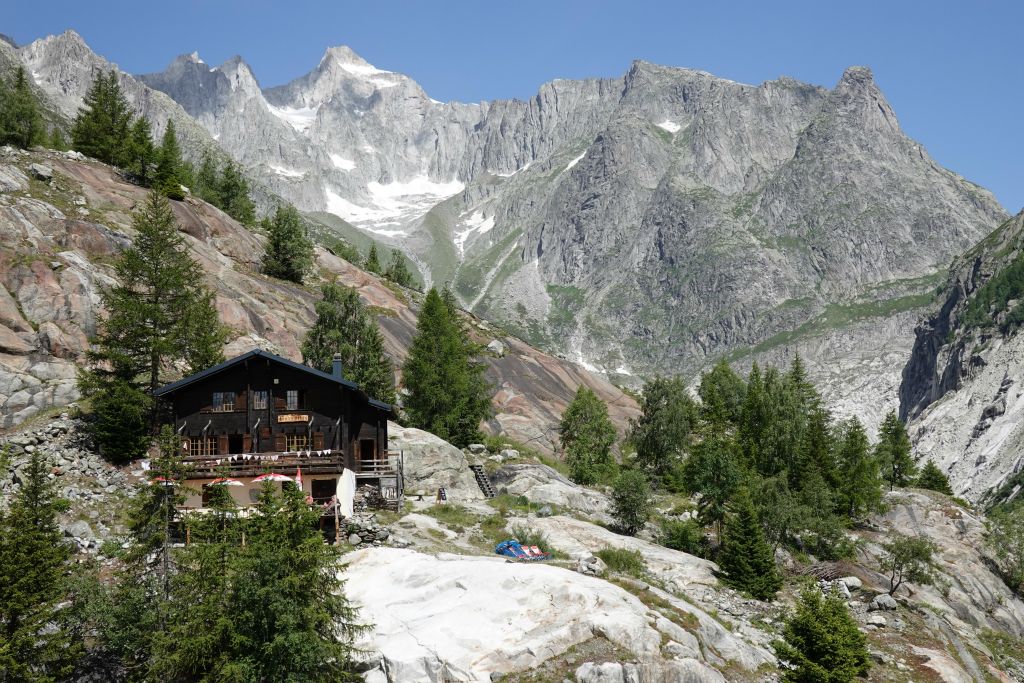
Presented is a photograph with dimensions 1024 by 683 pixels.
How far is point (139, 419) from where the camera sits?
4562 cm

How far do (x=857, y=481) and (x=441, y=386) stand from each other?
42.7 m

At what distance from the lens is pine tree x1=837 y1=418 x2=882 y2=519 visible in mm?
76750

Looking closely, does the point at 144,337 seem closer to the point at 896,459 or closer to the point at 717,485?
the point at 717,485

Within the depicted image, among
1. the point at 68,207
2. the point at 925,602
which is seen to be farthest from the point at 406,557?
the point at 68,207

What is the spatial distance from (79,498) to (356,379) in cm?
2478

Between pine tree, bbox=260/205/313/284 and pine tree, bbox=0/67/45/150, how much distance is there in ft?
84.2

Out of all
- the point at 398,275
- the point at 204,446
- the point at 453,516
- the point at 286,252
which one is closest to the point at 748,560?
the point at 453,516

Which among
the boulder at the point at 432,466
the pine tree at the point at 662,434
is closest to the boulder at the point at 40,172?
the boulder at the point at 432,466

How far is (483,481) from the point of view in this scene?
2295 inches

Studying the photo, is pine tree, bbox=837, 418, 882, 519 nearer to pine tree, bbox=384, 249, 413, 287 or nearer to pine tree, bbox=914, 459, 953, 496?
pine tree, bbox=914, 459, 953, 496

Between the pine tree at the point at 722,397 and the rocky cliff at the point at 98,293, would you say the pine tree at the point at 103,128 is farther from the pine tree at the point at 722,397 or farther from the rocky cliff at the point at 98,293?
the pine tree at the point at 722,397

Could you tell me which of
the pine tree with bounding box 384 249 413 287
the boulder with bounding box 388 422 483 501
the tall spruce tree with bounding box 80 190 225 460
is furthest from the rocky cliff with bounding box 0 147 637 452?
the boulder with bounding box 388 422 483 501

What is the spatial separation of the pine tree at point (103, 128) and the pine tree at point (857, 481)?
284ft

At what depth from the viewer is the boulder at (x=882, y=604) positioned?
4931cm
